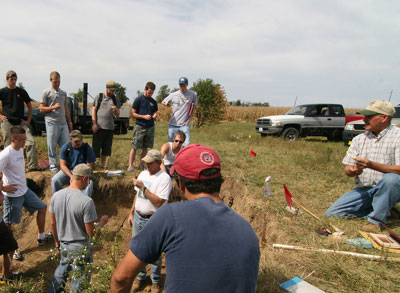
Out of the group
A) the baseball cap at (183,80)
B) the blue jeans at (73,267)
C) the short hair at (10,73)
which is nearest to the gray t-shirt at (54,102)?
the short hair at (10,73)

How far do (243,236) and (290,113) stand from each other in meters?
12.6

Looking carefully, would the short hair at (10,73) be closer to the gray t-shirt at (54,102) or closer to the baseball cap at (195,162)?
the gray t-shirt at (54,102)

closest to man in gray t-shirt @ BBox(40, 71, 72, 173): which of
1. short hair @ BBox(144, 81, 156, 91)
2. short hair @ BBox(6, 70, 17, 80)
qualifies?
short hair @ BBox(6, 70, 17, 80)

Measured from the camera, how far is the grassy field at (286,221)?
2.77 meters

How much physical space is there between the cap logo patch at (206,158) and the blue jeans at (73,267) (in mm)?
1929

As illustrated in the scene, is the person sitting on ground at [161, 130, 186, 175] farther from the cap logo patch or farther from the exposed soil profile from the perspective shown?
the cap logo patch

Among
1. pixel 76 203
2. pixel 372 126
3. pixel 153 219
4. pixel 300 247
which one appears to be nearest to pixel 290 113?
pixel 372 126

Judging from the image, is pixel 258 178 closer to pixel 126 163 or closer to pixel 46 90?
→ pixel 126 163

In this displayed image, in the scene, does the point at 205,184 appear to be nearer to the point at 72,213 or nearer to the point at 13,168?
the point at 72,213

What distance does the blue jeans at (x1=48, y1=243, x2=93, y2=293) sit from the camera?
9.09ft

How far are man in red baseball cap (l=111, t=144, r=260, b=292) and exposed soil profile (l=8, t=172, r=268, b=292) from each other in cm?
272

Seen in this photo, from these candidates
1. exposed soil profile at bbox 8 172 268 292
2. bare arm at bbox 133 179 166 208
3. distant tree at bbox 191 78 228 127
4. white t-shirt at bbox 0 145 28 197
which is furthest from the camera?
distant tree at bbox 191 78 228 127

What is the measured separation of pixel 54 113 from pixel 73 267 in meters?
3.87

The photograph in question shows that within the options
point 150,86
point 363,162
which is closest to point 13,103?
point 150,86
